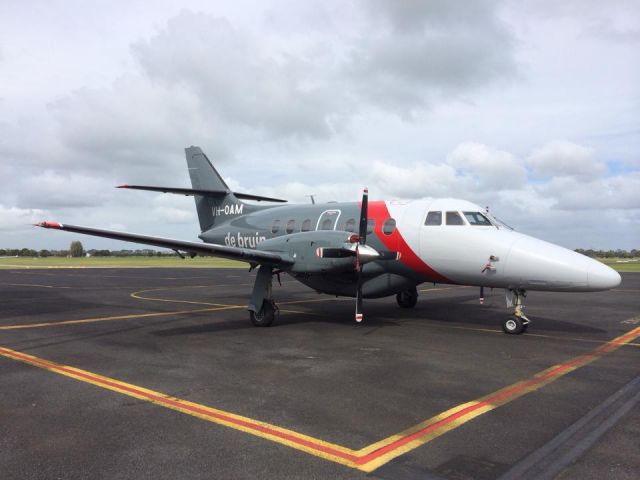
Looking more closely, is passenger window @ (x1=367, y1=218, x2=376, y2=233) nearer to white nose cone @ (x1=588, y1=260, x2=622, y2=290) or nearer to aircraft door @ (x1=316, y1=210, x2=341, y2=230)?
aircraft door @ (x1=316, y1=210, x2=341, y2=230)

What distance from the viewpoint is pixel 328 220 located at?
15203 mm

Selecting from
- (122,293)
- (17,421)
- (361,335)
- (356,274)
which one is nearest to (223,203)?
(122,293)

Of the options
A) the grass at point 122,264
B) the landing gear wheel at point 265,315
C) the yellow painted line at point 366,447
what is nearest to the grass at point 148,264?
the grass at point 122,264

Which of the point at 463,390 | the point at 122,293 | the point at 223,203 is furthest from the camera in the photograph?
the point at 122,293

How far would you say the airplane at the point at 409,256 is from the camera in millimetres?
10828

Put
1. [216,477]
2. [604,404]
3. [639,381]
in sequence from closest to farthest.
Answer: [216,477]
[604,404]
[639,381]

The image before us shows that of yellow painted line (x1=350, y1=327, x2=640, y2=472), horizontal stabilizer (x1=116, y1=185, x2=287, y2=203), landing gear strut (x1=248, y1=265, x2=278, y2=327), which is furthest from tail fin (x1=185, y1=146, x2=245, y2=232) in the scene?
yellow painted line (x1=350, y1=327, x2=640, y2=472)

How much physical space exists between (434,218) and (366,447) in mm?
8614

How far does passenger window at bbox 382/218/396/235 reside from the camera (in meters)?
13.4

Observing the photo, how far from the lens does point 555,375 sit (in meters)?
7.80

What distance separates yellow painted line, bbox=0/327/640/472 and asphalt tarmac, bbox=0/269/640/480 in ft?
0.08

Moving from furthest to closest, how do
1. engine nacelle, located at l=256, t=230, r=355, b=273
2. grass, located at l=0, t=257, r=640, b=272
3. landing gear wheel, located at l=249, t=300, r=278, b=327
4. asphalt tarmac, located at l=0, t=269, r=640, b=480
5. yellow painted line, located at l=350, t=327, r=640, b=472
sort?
grass, located at l=0, t=257, r=640, b=272 < landing gear wheel, located at l=249, t=300, r=278, b=327 < engine nacelle, located at l=256, t=230, r=355, b=273 < yellow painted line, located at l=350, t=327, r=640, b=472 < asphalt tarmac, located at l=0, t=269, r=640, b=480

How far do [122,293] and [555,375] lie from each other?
Answer: 65.1ft

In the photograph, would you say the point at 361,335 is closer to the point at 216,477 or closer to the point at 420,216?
the point at 420,216
